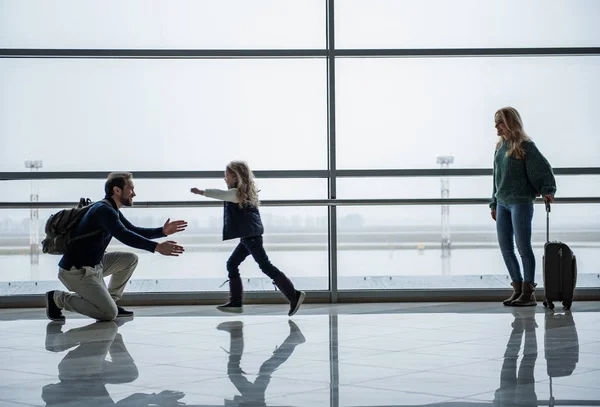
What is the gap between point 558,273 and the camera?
6.67 m

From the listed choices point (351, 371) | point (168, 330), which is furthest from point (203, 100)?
point (351, 371)

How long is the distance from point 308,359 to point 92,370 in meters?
0.94

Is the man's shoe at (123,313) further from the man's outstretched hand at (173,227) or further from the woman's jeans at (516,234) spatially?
the woman's jeans at (516,234)

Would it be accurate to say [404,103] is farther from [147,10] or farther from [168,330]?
[168,330]

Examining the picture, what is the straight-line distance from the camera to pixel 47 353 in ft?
15.4

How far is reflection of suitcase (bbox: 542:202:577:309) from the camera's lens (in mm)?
→ 6641

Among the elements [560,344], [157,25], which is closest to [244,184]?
[157,25]

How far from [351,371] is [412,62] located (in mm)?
4129

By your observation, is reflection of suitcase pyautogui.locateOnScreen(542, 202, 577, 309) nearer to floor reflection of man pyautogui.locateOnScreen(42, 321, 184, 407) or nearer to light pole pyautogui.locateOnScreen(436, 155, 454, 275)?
light pole pyautogui.locateOnScreen(436, 155, 454, 275)

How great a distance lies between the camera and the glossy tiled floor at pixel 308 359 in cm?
345

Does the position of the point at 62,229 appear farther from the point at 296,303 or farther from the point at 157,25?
the point at 157,25

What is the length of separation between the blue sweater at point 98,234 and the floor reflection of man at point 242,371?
79 cm

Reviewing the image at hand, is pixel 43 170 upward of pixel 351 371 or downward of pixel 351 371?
upward

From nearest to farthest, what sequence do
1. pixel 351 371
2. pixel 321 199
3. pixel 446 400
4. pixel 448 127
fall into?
pixel 446 400
pixel 351 371
pixel 321 199
pixel 448 127
